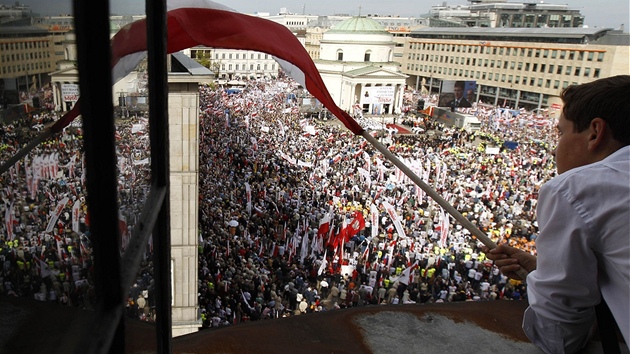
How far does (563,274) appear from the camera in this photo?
116 cm

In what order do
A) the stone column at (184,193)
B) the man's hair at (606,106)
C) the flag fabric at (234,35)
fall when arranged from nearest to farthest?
the man's hair at (606,106)
the flag fabric at (234,35)
the stone column at (184,193)

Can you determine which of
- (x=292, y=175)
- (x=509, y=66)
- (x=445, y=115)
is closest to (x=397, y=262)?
(x=292, y=175)

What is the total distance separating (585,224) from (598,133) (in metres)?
0.29

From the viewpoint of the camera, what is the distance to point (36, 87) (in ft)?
1.85

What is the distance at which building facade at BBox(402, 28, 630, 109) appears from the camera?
47.5 m

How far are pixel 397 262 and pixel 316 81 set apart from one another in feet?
27.0

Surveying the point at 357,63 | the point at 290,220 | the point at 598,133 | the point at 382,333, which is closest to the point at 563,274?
the point at 598,133

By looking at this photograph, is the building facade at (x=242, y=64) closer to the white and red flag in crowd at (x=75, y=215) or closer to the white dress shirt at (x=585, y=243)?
the white dress shirt at (x=585, y=243)

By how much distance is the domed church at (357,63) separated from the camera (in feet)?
150

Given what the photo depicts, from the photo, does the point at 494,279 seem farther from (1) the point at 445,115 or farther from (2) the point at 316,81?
(1) the point at 445,115

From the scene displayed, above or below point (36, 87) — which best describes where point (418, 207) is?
below

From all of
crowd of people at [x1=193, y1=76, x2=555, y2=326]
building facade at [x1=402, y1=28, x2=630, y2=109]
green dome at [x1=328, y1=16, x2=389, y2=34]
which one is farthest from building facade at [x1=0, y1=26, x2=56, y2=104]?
building facade at [x1=402, y1=28, x2=630, y2=109]

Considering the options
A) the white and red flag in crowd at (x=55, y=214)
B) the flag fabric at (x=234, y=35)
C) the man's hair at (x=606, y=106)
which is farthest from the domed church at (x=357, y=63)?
the white and red flag in crowd at (x=55, y=214)

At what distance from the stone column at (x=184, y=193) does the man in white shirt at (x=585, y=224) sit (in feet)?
20.2
